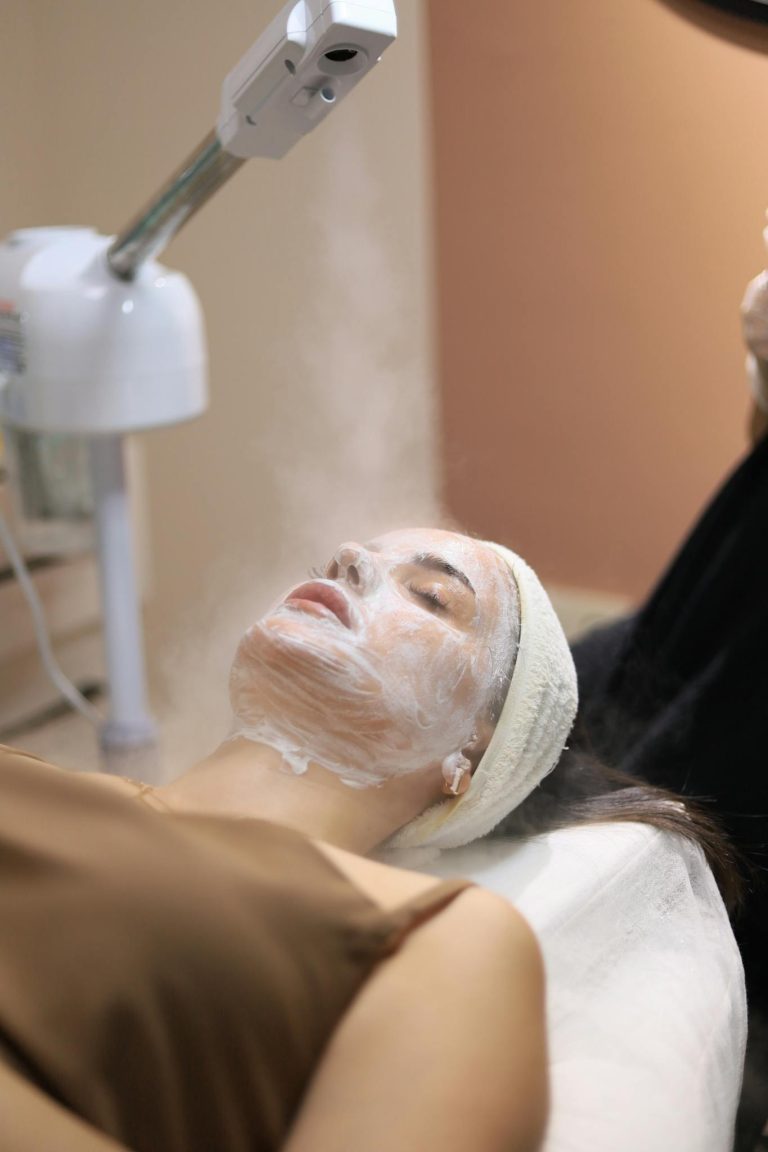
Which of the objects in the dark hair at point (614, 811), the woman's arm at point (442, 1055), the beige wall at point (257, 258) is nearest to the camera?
the woman's arm at point (442, 1055)

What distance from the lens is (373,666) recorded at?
88 centimetres

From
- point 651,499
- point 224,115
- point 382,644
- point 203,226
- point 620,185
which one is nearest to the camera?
point 382,644

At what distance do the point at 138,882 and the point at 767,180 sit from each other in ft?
2.37

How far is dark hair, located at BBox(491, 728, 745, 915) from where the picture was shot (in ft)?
3.24

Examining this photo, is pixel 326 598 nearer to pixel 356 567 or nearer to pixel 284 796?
pixel 356 567

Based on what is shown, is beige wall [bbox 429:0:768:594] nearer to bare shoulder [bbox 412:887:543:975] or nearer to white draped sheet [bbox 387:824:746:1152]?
white draped sheet [bbox 387:824:746:1152]

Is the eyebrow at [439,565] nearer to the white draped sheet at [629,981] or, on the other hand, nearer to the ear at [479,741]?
the ear at [479,741]

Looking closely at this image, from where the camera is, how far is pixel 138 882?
75cm

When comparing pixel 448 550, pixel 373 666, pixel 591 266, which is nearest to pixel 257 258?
pixel 591 266

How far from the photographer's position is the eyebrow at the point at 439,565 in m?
0.95

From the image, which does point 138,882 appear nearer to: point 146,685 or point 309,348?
point 146,685

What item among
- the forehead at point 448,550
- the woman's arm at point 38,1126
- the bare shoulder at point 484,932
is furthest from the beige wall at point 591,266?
the woman's arm at point 38,1126

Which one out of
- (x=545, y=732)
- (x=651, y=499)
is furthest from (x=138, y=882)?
(x=651, y=499)

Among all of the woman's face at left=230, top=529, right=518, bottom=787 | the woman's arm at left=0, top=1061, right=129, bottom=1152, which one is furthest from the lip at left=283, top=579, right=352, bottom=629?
the woman's arm at left=0, top=1061, right=129, bottom=1152
